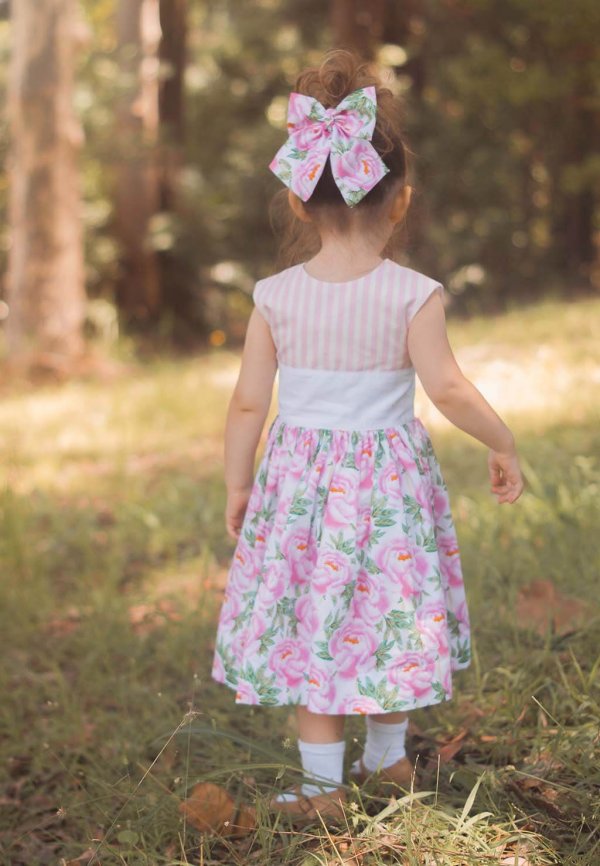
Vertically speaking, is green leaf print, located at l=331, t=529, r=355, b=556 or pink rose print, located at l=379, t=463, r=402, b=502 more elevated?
pink rose print, located at l=379, t=463, r=402, b=502

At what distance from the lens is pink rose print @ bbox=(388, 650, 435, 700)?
7.13 ft

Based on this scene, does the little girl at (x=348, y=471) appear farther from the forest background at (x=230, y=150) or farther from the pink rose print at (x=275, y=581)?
the forest background at (x=230, y=150)

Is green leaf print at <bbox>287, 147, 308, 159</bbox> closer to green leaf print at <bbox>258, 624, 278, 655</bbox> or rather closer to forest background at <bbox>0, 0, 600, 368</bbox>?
green leaf print at <bbox>258, 624, 278, 655</bbox>

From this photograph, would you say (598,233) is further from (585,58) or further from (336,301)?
(336,301)

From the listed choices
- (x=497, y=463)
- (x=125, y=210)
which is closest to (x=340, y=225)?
(x=497, y=463)

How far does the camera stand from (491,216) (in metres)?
13.3

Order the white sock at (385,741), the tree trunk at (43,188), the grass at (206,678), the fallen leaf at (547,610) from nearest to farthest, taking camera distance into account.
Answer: the grass at (206,678)
the white sock at (385,741)
the fallen leaf at (547,610)
the tree trunk at (43,188)

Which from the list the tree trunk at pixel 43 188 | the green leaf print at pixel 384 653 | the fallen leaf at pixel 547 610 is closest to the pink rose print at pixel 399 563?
the green leaf print at pixel 384 653

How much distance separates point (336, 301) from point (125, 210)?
9026 millimetres

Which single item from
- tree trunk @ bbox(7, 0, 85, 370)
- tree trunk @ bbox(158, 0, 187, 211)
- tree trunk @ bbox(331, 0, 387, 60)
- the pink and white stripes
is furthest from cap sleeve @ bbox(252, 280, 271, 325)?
tree trunk @ bbox(331, 0, 387, 60)

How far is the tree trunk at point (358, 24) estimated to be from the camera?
1218cm

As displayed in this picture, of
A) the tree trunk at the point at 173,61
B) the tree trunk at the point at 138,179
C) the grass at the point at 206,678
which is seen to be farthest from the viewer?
the tree trunk at the point at 173,61

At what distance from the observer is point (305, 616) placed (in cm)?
225

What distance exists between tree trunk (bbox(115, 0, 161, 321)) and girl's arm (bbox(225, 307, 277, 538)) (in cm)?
836
